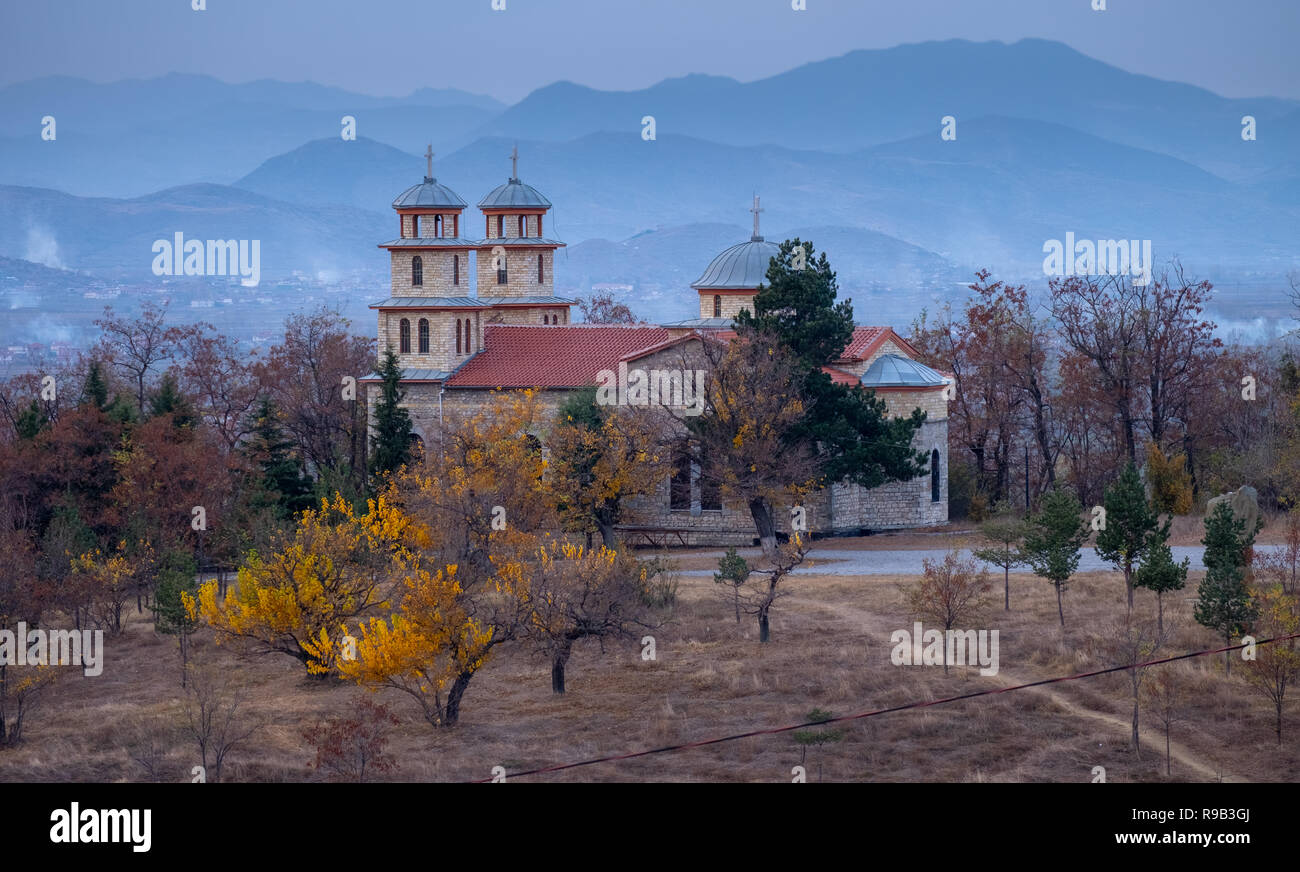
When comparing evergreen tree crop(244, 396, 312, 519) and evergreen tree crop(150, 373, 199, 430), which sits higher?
evergreen tree crop(150, 373, 199, 430)

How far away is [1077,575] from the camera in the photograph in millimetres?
31609

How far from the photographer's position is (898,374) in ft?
135

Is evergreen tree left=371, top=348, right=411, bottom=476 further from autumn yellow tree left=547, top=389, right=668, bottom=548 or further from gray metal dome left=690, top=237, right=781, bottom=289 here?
gray metal dome left=690, top=237, right=781, bottom=289

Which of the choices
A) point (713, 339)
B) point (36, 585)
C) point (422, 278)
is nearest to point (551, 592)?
point (36, 585)

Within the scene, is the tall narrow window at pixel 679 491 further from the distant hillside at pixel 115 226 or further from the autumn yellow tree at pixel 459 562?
the distant hillside at pixel 115 226

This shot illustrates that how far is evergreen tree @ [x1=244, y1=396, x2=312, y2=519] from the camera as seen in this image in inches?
1534

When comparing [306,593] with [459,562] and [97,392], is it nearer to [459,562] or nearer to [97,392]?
[459,562]

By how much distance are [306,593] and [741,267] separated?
2260 cm

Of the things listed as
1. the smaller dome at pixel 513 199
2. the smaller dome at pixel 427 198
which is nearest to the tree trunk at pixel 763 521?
the smaller dome at pixel 427 198

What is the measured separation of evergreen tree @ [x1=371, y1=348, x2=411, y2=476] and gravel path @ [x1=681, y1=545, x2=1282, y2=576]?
8686 mm

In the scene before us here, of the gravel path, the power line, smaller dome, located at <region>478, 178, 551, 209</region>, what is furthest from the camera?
smaller dome, located at <region>478, 178, 551, 209</region>

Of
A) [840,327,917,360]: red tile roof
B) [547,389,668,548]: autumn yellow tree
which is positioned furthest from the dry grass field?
[840,327,917,360]: red tile roof

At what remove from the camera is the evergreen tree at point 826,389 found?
3791cm

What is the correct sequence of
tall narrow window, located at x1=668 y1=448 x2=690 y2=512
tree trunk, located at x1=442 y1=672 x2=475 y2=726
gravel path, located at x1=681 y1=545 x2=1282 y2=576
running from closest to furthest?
1. tree trunk, located at x1=442 y1=672 x2=475 y2=726
2. gravel path, located at x1=681 y1=545 x2=1282 y2=576
3. tall narrow window, located at x1=668 y1=448 x2=690 y2=512
